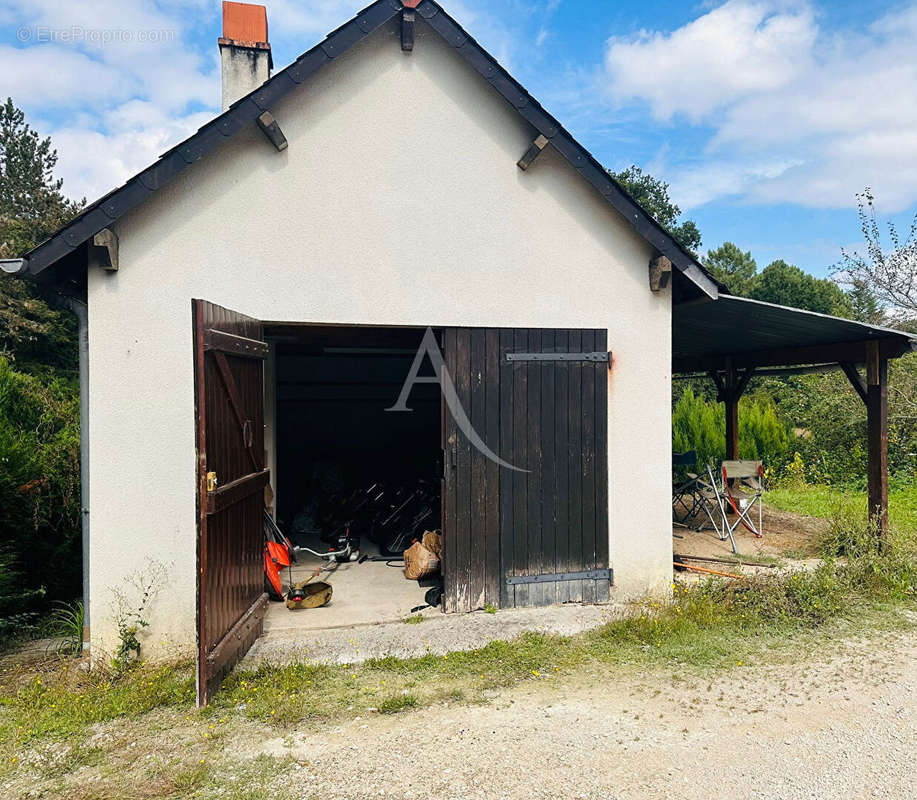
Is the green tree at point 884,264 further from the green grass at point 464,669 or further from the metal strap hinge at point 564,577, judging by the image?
the metal strap hinge at point 564,577

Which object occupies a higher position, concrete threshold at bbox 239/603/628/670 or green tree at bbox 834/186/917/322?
green tree at bbox 834/186/917/322

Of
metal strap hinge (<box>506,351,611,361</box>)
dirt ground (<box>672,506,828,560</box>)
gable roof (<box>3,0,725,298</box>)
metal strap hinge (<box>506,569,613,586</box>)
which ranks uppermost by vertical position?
gable roof (<box>3,0,725,298</box>)

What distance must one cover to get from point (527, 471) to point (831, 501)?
687 cm

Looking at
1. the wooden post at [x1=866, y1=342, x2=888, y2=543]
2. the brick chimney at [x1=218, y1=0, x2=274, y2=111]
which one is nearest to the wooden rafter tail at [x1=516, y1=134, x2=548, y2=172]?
the brick chimney at [x1=218, y1=0, x2=274, y2=111]

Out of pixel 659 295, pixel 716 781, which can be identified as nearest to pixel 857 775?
pixel 716 781

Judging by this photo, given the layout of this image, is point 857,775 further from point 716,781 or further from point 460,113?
point 460,113

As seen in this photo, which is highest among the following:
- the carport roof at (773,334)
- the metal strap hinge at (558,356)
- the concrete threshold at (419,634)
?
the carport roof at (773,334)

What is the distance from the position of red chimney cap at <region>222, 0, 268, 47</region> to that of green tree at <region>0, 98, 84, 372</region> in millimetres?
10233

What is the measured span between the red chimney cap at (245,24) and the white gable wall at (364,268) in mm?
1527

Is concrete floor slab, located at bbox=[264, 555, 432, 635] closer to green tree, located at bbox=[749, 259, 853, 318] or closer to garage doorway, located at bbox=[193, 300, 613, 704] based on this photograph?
garage doorway, located at bbox=[193, 300, 613, 704]

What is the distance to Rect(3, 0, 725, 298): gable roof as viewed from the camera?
363cm


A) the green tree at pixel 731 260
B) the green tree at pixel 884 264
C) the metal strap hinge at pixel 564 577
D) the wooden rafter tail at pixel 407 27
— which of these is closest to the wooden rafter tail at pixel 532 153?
the wooden rafter tail at pixel 407 27

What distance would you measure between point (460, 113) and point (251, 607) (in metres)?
3.83

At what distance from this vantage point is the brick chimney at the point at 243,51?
16.8 ft
